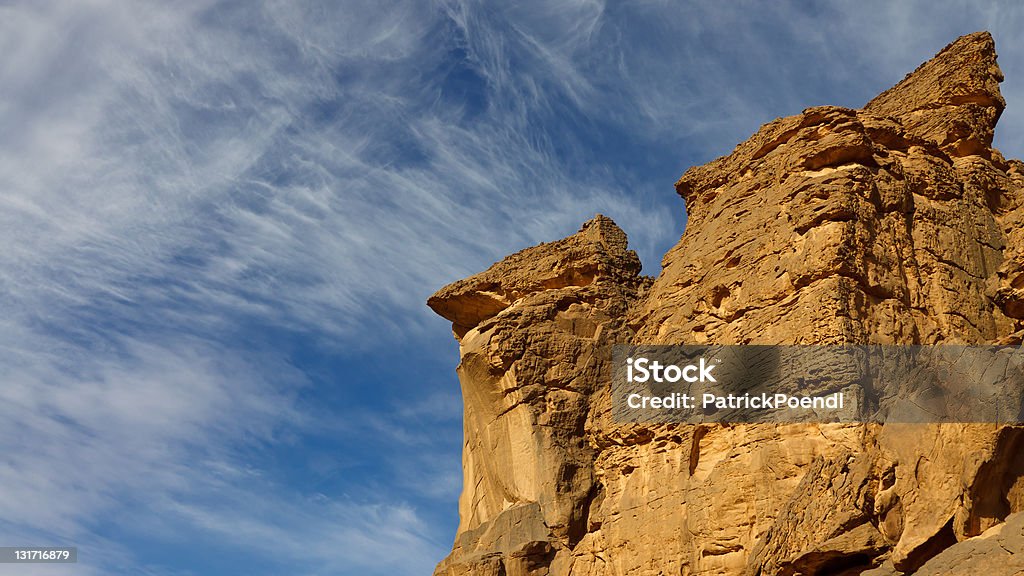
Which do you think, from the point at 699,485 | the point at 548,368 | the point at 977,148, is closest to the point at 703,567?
the point at 699,485

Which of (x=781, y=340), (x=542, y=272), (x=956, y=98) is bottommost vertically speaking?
(x=781, y=340)

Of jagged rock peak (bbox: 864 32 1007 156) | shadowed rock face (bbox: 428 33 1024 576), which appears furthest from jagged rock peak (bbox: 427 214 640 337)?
jagged rock peak (bbox: 864 32 1007 156)

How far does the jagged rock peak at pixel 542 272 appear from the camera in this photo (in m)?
40.5

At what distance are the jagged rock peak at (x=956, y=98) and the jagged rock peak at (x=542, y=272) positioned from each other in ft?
34.9

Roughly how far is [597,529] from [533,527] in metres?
3.38

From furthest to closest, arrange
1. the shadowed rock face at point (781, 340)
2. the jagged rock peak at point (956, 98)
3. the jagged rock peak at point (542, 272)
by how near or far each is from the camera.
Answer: the jagged rock peak at point (542, 272) → the jagged rock peak at point (956, 98) → the shadowed rock face at point (781, 340)

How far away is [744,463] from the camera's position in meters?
27.3

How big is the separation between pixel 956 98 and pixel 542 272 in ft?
48.8

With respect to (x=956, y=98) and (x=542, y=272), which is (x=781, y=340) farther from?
(x=542, y=272)

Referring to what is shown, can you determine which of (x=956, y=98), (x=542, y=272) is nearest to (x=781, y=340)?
(x=956, y=98)

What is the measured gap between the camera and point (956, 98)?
3338 cm

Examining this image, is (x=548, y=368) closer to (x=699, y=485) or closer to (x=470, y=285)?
(x=470, y=285)

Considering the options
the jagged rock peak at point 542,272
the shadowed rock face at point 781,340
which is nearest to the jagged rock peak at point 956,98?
the shadowed rock face at point 781,340

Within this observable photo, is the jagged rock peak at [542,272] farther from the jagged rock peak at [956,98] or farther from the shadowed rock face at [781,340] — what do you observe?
the jagged rock peak at [956,98]
